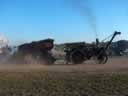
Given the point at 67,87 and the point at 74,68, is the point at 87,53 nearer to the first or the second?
the point at 74,68

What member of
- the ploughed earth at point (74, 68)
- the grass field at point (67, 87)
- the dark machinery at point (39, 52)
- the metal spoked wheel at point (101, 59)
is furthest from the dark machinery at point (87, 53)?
the grass field at point (67, 87)

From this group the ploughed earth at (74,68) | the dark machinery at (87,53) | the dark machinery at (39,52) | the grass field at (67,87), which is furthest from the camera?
the dark machinery at (39,52)

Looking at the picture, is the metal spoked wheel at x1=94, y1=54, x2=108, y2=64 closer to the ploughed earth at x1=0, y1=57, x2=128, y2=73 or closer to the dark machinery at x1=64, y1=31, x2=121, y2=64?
the dark machinery at x1=64, y1=31, x2=121, y2=64

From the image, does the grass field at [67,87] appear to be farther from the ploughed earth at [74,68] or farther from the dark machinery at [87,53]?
the dark machinery at [87,53]

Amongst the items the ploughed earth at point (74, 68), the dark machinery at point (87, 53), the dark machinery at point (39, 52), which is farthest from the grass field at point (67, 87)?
the dark machinery at point (39, 52)

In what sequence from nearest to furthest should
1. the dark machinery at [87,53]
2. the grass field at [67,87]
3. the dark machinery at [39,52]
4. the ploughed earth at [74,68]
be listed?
the grass field at [67,87] < the ploughed earth at [74,68] < the dark machinery at [87,53] < the dark machinery at [39,52]

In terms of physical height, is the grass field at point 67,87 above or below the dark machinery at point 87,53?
below

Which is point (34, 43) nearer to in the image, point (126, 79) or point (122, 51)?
point (126, 79)

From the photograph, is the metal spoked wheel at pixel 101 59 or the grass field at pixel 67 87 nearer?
the grass field at pixel 67 87

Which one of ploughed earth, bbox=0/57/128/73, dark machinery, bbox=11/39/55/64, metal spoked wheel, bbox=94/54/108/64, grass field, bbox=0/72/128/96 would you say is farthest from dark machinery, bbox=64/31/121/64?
grass field, bbox=0/72/128/96

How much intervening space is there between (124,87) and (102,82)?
4.94ft

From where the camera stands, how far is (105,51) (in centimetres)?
3036

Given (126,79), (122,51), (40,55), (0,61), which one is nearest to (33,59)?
(40,55)

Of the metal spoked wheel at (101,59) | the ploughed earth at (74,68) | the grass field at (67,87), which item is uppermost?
the metal spoked wheel at (101,59)
